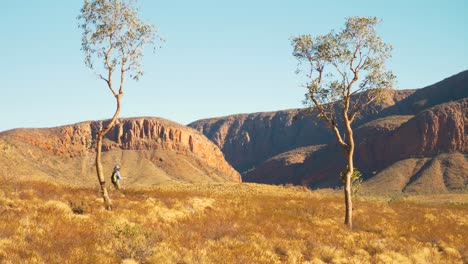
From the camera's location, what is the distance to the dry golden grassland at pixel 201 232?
13312mm

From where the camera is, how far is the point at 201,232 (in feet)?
58.9

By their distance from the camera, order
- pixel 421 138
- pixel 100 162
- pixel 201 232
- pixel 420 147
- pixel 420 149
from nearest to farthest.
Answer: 1. pixel 201 232
2. pixel 100 162
3. pixel 420 149
4. pixel 420 147
5. pixel 421 138

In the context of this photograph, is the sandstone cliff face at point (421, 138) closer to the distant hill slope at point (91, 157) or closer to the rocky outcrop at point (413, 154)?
the rocky outcrop at point (413, 154)

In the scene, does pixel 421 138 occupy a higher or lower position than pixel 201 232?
lower

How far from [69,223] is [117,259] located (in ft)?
14.3

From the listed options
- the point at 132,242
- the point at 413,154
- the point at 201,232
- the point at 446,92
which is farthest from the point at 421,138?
the point at 132,242

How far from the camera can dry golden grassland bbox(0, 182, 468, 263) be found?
13.3 meters

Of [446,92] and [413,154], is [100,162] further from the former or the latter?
[446,92]

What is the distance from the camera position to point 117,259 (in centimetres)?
1273

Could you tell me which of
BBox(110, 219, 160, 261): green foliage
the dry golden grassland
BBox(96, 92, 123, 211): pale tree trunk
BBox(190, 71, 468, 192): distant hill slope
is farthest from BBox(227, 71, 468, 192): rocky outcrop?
BBox(110, 219, 160, 261): green foliage

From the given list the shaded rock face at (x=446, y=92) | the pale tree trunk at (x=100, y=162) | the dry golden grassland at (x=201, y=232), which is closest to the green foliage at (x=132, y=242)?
the dry golden grassland at (x=201, y=232)

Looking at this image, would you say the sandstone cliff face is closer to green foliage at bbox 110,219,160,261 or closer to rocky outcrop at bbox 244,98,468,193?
rocky outcrop at bbox 244,98,468,193

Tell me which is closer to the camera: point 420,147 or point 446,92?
point 420,147

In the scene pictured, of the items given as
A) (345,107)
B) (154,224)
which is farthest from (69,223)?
(345,107)
